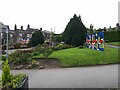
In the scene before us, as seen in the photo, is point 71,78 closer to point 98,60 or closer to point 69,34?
point 98,60

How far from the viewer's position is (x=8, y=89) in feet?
26.2

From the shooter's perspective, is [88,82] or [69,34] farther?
[69,34]

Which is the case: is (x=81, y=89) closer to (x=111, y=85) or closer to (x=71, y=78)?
(x=111, y=85)

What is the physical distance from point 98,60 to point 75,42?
39.8 ft

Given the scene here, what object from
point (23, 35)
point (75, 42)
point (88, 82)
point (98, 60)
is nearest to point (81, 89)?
point (88, 82)

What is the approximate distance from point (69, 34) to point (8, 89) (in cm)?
2197

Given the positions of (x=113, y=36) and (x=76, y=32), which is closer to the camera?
(x=76, y=32)

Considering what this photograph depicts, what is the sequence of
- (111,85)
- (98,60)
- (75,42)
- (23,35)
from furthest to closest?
(23,35) → (75,42) → (98,60) → (111,85)

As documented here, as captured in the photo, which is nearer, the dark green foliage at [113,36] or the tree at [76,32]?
the tree at [76,32]

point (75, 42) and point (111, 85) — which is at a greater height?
point (75, 42)

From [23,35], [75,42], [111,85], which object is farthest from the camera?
[23,35]

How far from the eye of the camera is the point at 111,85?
9852 mm

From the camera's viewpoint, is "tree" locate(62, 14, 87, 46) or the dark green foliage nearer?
"tree" locate(62, 14, 87, 46)

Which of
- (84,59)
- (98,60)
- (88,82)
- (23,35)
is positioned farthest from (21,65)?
(23,35)
